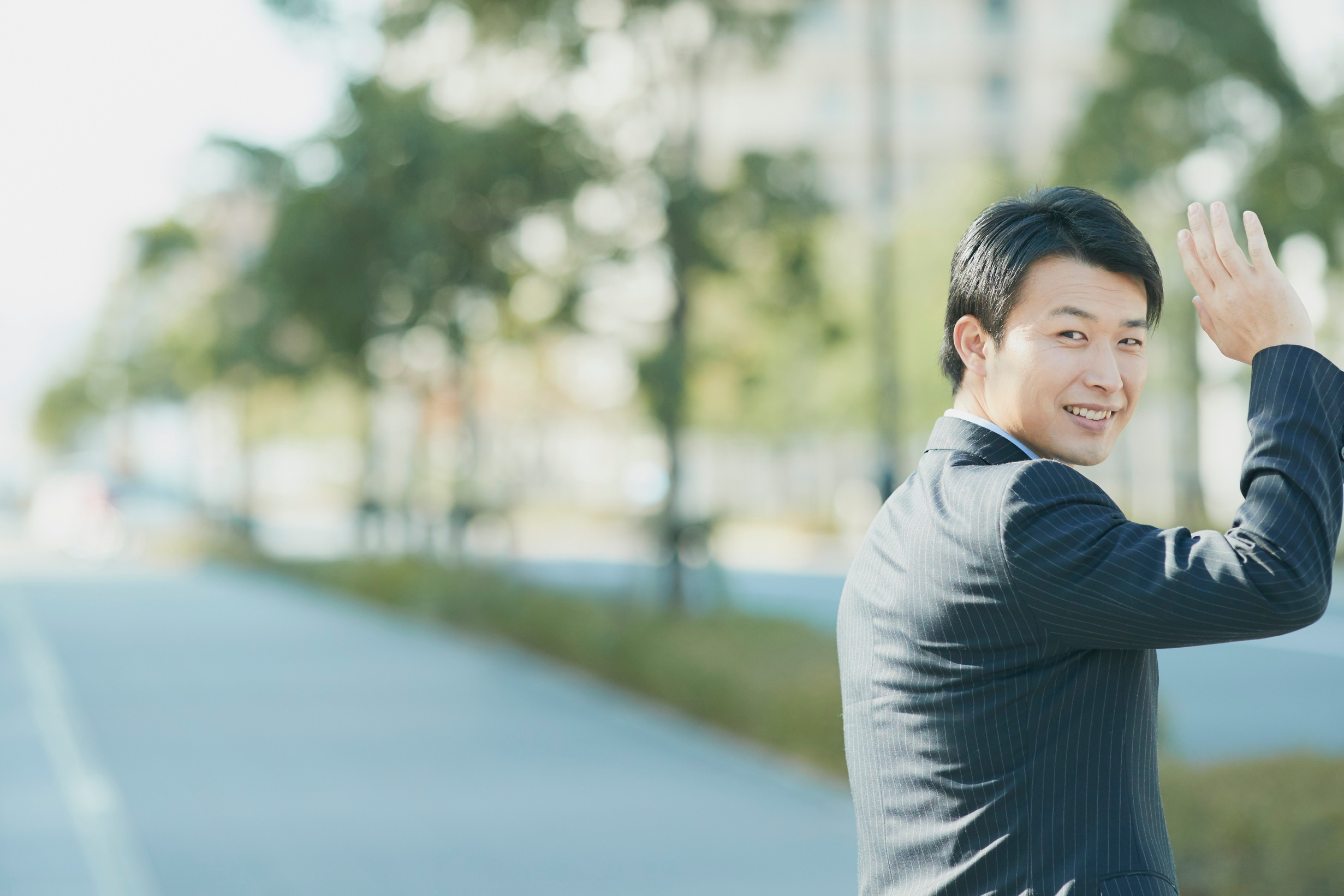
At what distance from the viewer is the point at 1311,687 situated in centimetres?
1390

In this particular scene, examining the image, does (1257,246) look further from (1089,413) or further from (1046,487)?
(1046,487)

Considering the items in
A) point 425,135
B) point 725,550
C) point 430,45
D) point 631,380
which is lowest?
point 725,550

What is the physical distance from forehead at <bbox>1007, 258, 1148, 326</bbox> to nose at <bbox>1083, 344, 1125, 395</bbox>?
0.04 m

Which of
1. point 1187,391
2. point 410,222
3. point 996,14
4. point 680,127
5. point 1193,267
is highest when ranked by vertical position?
point 996,14

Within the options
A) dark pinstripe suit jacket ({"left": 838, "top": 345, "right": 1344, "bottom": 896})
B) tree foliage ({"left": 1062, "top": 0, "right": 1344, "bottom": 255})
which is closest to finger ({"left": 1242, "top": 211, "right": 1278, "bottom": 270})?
dark pinstripe suit jacket ({"left": 838, "top": 345, "right": 1344, "bottom": 896})

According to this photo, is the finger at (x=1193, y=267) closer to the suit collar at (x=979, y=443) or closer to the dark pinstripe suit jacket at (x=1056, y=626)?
the dark pinstripe suit jacket at (x=1056, y=626)

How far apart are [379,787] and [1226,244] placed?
7.69 meters

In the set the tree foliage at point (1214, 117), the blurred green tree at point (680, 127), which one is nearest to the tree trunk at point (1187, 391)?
the tree foliage at point (1214, 117)

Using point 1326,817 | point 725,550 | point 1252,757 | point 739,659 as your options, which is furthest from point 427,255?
point 725,550

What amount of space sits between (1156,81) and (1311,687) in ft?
24.7

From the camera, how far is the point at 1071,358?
1.96 m

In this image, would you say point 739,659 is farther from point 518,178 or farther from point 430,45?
point 430,45

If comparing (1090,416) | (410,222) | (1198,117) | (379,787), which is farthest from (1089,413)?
(1198,117)

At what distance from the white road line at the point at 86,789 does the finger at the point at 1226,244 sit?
5817 mm
